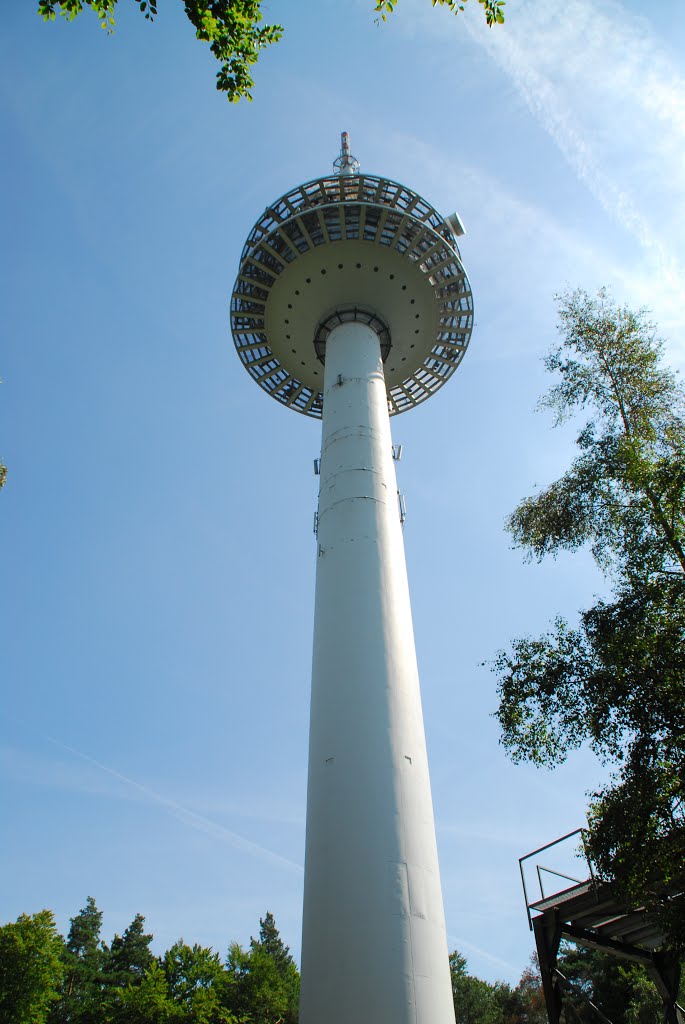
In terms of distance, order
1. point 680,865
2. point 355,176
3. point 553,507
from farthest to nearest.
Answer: point 355,176, point 553,507, point 680,865

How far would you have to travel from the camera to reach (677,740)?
1110cm

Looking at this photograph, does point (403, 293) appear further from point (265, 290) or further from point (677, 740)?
point (677, 740)

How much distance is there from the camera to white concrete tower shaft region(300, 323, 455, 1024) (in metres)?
9.62

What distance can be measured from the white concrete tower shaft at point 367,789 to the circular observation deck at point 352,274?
7832 millimetres

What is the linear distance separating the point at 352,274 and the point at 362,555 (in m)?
11.6

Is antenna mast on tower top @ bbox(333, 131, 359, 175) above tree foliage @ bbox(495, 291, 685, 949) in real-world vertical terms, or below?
above

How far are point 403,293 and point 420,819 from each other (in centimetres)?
1718

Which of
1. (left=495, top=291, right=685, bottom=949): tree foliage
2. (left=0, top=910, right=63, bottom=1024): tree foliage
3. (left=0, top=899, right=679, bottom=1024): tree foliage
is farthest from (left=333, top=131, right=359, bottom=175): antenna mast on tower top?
(left=0, top=910, right=63, bottom=1024): tree foliage

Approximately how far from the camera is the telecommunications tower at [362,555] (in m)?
9.90

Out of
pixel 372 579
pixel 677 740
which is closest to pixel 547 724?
pixel 677 740

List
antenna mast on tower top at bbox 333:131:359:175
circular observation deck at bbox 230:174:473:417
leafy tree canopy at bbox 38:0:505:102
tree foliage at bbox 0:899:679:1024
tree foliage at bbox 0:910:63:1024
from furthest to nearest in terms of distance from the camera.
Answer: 1. tree foliage at bbox 0:910:63:1024
2. tree foliage at bbox 0:899:679:1024
3. antenna mast on tower top at bbox 333:131:359:175
4. circular observation deck at bbox 230:174:473:417
5. leafy tree canopy at bbox 38:0:505:102

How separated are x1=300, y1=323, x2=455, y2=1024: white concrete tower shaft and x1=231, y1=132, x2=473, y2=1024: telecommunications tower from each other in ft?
0.09

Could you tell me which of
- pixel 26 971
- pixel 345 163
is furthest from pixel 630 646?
pixel 26 971

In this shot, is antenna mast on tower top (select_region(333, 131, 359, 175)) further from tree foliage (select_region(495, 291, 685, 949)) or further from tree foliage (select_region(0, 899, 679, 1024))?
tree foliage (select_region(0, 899, 679, 1024))
